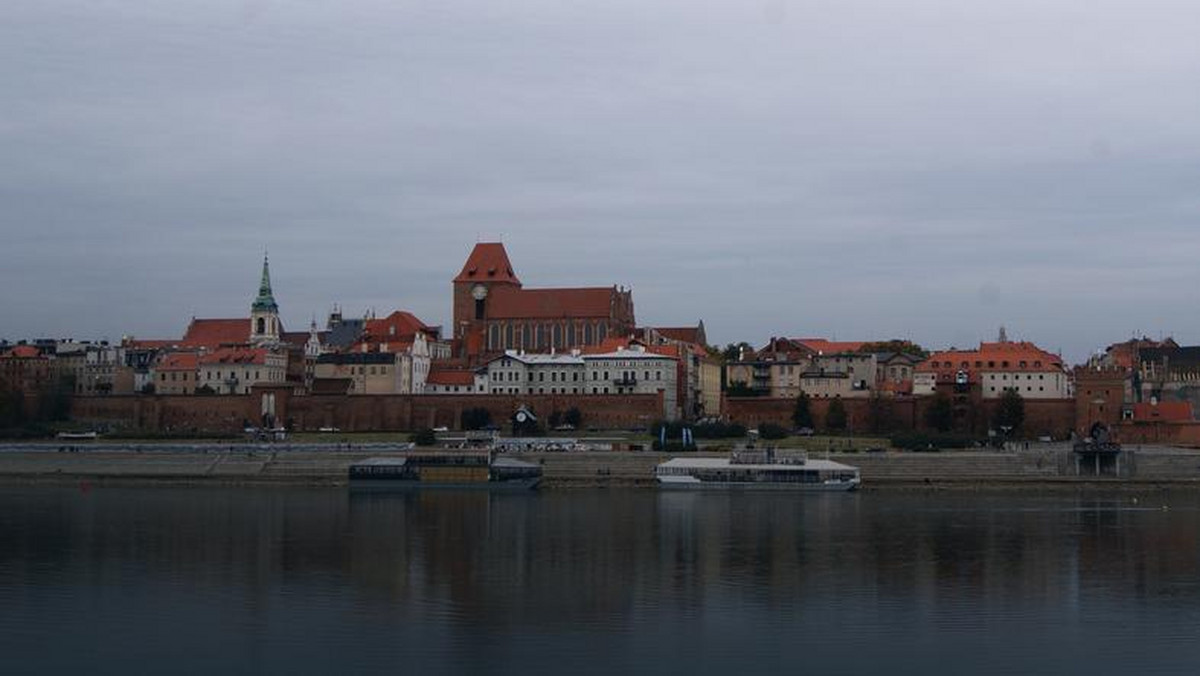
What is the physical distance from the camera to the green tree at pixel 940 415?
215ft

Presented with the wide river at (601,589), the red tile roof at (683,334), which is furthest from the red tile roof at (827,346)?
the wide river at (601,589)

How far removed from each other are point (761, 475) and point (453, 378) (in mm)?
23458

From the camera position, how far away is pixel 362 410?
7069 cm

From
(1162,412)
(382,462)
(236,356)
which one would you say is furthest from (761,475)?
(236,356)

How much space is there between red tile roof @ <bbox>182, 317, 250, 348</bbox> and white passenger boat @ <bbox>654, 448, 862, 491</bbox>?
3881 centimetres

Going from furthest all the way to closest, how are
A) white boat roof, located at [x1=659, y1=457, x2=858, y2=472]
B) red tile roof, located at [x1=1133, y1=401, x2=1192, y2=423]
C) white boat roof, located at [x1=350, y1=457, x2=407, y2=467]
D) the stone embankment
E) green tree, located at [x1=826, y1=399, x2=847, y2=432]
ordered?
1. green tree, located at [x1=826, y1=399, x2=847, y2=432]
2. red tile roof, located at [x1=1133, y1=401, x2=1192, y2=423]
3. white boat roof, located at [x1=350, y1=457, x2=407, y2=467]
4. the stone embankment
5. white boat roof, located at [x1=659, y1=457, x2=858, y2=472]

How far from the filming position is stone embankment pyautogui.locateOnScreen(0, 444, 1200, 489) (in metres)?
53.6

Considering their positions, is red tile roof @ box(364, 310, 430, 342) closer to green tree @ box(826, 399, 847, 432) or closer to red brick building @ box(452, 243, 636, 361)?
red brick building @ box(452, 243, 636, 361)

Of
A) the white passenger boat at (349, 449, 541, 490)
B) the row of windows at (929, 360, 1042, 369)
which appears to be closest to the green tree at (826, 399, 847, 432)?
the row of windows at (929, 360, 1042, 369)

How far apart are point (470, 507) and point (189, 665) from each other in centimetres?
2377

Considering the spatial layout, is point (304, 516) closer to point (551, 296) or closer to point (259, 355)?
point (259, 355)

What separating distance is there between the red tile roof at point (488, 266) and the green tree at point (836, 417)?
72.8 feet

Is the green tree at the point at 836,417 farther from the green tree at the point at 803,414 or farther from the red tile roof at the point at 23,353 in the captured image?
the red tile roof at the point at 23,353

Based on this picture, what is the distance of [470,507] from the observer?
1810 inches
